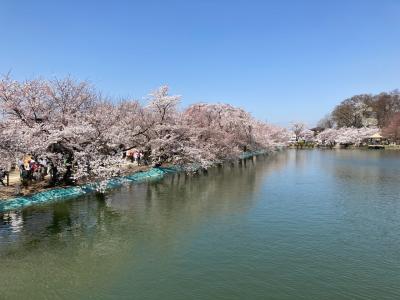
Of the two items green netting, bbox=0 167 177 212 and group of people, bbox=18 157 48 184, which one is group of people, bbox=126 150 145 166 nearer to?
green netting, bbox=0 167 177 212

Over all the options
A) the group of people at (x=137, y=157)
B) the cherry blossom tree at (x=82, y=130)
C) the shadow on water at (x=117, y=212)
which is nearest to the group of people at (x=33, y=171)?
the cherry blossom tree at (x=82, y=130)

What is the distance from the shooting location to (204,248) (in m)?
13.0

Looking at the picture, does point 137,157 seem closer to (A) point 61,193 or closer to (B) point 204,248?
(A) point 61,193

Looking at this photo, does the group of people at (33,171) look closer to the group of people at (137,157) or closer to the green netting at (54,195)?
the green netting at (54,195)

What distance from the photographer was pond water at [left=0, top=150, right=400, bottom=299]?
388 inches

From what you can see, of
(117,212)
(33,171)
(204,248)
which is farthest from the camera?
(33,171)

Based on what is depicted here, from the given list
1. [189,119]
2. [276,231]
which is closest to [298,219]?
[276,231]

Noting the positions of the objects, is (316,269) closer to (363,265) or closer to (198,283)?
(363,265)

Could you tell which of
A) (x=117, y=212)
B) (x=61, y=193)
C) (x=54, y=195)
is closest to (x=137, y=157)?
(x=61, y=193)

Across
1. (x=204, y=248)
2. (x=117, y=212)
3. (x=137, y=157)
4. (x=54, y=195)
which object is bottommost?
A: (x=204, y=248)

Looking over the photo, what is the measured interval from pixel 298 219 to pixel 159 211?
677 centimetres

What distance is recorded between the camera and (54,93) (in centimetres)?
2264

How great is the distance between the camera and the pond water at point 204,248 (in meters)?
9.84

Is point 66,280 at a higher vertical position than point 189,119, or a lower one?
lower
